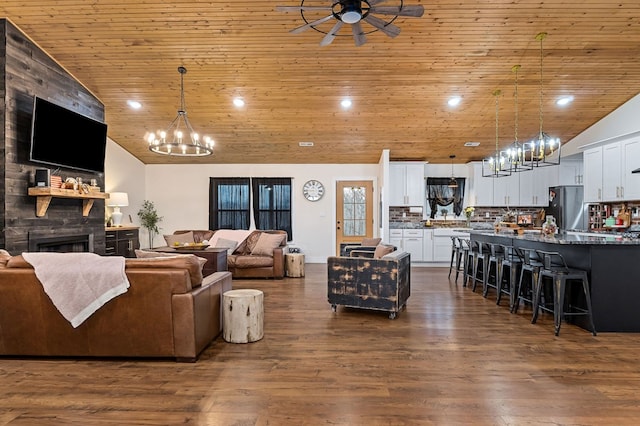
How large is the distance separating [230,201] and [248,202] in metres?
0.44

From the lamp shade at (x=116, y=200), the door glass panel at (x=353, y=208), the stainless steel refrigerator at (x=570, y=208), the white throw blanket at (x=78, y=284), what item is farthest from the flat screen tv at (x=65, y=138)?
the stainless steel refrigerator at (x=570, y=208)

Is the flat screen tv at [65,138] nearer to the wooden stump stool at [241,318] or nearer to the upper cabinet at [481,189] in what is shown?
the wooden stump stool at [241,318]

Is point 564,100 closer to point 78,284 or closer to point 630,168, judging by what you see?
point 630,168

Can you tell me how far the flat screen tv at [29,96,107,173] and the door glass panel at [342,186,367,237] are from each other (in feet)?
17.2

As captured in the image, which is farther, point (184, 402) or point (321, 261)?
point (321, 261)

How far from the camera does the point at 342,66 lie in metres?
5.45

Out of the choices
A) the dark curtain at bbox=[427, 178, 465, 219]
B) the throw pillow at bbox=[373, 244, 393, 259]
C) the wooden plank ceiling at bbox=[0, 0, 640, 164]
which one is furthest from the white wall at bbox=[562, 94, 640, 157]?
the throw pillow at bbox=[373, 244, 393, 259]

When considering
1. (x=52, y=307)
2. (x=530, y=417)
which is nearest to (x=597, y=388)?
(x=530, y=417)

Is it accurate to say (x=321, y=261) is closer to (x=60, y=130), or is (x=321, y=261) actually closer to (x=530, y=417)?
(x=60, y=130)

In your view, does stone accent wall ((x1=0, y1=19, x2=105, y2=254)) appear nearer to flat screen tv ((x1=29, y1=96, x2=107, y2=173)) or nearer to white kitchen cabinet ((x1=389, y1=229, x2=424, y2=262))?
flat screen tv ((x1=29, y1=96, x2=107, y2=173))

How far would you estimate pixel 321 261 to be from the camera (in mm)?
9266

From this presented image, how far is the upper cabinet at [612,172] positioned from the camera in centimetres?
612

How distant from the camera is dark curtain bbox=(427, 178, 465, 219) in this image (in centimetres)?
899

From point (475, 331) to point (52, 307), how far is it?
3.84 meters
